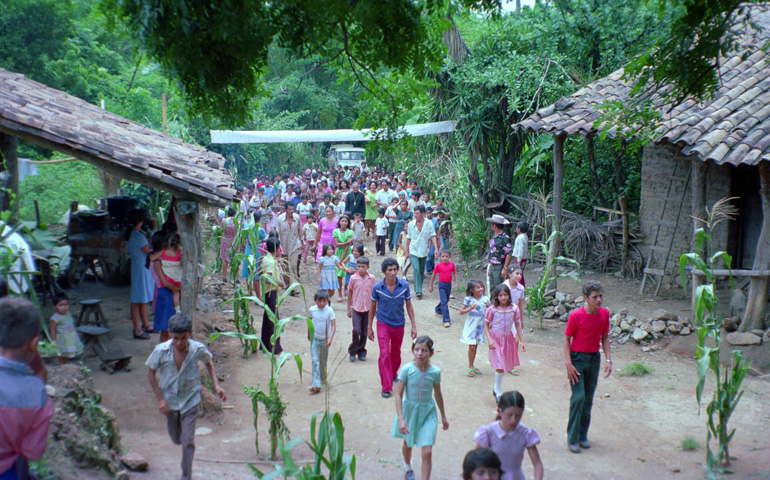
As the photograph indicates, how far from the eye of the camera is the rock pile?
9.64 meters

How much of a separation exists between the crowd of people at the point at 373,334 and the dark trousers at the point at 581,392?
0.4 inches

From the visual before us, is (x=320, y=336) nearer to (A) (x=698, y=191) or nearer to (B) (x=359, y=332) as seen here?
(B) (x=359, y=332)

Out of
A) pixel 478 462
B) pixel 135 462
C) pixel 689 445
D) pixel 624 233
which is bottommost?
pixel 689 445

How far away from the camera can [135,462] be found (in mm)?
5168

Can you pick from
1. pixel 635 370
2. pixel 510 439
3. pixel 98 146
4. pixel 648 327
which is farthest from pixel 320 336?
pixel 648 327

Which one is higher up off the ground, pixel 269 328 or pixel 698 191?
pixel 698 191

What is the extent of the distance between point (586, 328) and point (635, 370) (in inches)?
118

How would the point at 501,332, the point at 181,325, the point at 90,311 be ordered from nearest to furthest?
the point at 181,325, the point at 501,332, the point at 90,311

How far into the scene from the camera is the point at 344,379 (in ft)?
26.5

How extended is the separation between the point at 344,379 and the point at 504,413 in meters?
4.11

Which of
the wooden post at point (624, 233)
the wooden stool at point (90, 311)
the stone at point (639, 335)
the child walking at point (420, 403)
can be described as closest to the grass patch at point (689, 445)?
the child walking at point (420, 403)

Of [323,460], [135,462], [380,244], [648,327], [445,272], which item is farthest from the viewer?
[380,244]

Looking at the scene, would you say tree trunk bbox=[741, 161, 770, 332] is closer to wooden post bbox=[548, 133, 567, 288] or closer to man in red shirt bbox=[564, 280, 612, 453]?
wooden post bbox=[548, 133, 567, 288]

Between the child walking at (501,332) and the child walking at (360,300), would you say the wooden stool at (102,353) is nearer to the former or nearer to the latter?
the child walking at (360,300)
